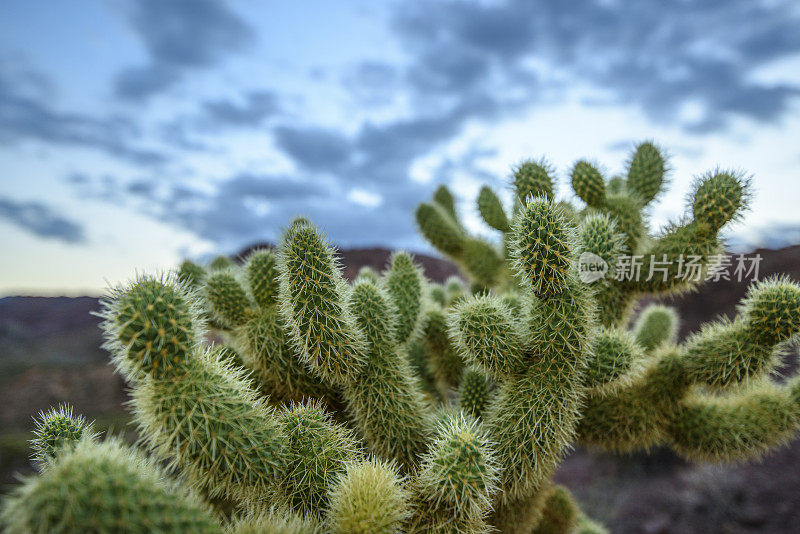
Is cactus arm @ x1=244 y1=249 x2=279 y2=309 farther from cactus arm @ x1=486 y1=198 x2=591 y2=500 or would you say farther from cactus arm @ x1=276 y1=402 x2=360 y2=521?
cactus arm @ x1=486 y1=198 x2=591 y2=500

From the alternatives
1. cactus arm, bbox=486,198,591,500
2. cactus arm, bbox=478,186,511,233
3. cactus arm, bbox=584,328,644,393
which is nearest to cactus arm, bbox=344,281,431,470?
cactus arm, bbox=486,198,591,500

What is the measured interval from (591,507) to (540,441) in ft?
17.9

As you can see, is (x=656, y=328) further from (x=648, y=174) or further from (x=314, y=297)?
(x=314, y=297)

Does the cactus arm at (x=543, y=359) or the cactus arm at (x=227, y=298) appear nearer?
the cactus arm at (x=543, y=359)

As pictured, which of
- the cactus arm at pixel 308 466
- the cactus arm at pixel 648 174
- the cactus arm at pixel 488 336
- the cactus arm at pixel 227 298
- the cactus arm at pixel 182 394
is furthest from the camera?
the cactus arm at pixel 648 174

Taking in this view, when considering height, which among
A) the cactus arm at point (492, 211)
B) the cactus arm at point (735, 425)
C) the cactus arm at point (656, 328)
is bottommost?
the cactus arm at point (735, 425)

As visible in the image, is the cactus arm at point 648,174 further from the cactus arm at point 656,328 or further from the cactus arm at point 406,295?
the cactus arm at point 406,295

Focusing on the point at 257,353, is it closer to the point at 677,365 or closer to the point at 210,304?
the point at 210,304

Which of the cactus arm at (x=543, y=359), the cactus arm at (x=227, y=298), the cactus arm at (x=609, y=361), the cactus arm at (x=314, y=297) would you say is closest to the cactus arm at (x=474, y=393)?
the cactus arm at (x=543, y=359)

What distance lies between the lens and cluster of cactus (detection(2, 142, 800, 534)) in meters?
1.38

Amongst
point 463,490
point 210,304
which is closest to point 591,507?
point 463,490

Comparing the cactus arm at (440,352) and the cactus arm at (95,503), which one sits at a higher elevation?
the cactus arm at (440,352)

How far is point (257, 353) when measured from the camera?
208 centimetres

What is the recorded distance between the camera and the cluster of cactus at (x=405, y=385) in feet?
4.54
